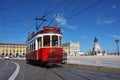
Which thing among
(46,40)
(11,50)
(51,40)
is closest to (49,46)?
(51,40)

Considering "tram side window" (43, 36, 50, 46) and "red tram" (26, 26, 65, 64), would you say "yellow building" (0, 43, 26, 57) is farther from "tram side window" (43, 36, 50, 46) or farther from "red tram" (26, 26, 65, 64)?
"tram side window" (43, 36, 50, 46)

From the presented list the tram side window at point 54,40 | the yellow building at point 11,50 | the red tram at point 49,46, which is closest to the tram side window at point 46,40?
the red tram at point 49,46

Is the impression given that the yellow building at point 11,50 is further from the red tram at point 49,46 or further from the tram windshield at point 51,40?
the tram windshield at point 51,40

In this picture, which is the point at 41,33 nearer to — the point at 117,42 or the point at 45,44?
the point at 45,44

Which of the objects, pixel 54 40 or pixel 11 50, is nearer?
pixel 54 40

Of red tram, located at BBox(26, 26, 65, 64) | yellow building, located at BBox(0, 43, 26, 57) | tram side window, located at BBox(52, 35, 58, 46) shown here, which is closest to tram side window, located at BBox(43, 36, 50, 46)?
red tram, located at BBox(26, 26, 65, 64)

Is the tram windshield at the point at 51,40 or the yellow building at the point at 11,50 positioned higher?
the yellow building at the point at 11,50

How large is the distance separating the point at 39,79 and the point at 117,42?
6964 centimetres

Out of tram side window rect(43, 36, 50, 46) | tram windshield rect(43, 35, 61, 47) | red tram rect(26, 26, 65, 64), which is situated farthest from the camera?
tram side window rect(43, 36, 50, 46)

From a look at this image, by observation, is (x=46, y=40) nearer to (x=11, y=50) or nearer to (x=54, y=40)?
(x=54, y=40)

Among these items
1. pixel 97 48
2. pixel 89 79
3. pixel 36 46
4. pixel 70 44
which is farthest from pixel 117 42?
pixel 70 44

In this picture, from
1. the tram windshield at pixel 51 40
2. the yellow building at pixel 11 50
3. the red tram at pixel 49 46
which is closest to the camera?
the red tram at pixel 49 46

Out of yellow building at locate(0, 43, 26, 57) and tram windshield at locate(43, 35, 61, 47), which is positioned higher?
yellow building at locate(0, 43, 26, 57)

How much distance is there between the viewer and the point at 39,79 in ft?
40.4
